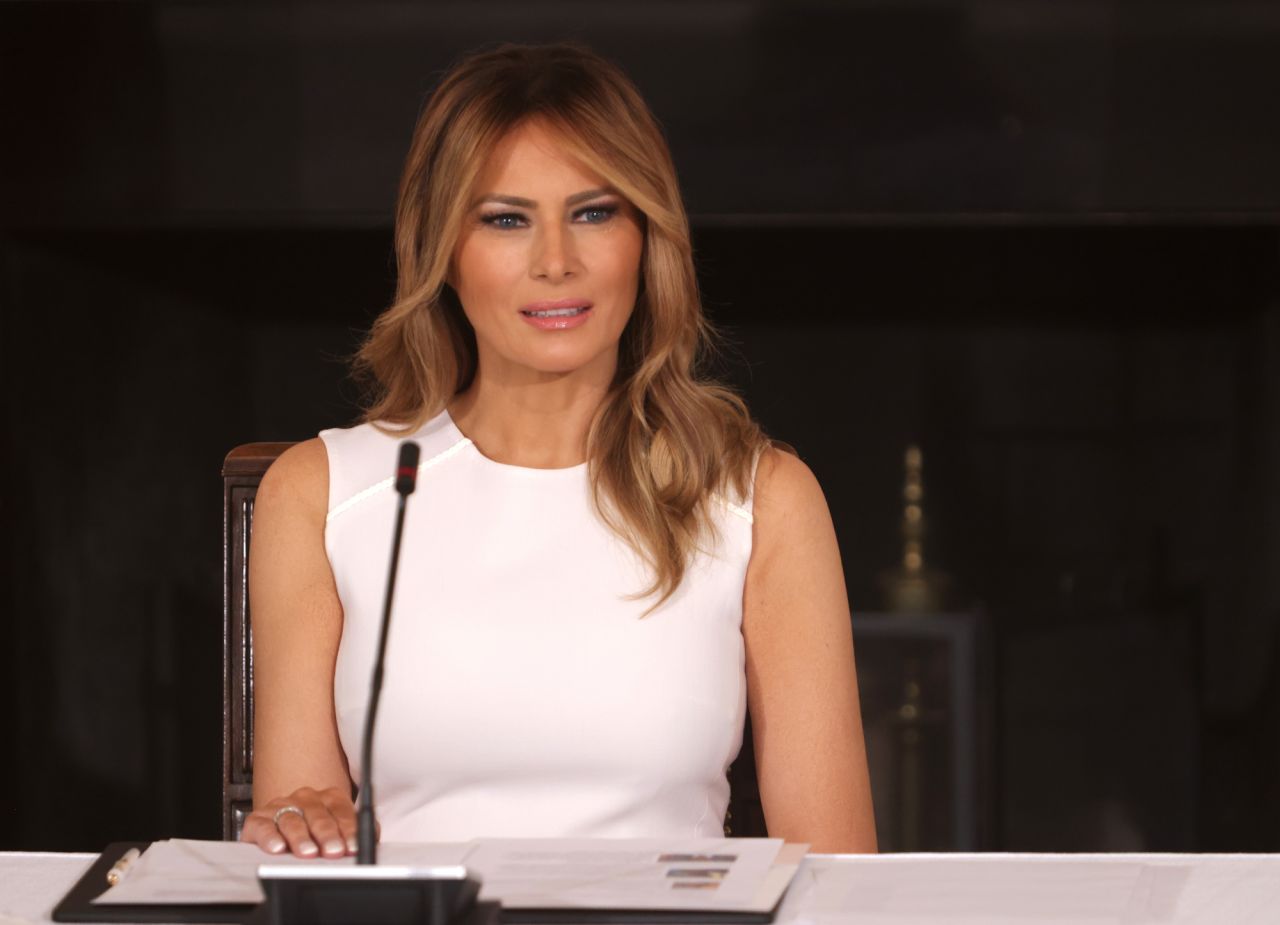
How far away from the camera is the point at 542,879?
1.33 metres

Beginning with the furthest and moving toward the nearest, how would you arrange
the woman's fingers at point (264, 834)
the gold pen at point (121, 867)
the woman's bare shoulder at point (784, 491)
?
the woman's bare shoulder at point (784, 491), the woman's fingers at point (264, 834), the gold pen at point (121, 867)

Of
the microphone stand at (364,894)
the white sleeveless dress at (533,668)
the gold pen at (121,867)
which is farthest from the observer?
the white sleeveless dress at (533,668)

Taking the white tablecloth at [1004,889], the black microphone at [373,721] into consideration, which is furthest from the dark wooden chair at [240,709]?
the black microphone at [373,721]

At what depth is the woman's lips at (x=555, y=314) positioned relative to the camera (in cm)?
201

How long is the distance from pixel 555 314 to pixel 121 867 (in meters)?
0.81

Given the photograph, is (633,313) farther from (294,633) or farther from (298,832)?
(298,832)

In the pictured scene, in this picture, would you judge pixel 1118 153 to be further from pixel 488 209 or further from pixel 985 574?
pixel 488 209

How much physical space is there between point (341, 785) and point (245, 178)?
151 cm

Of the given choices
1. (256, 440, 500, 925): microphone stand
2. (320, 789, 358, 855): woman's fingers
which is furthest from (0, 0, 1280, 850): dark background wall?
(256, 440, 500, 925): microphone stand

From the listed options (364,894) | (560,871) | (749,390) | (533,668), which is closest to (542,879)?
(560,871)

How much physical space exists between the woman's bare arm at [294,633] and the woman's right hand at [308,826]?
11.7 inches

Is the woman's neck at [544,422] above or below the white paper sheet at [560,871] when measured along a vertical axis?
above

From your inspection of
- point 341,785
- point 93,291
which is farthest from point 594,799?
point 93,291

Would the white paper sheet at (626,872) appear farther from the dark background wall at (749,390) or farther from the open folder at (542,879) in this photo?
the dark background wall at (749,390)
